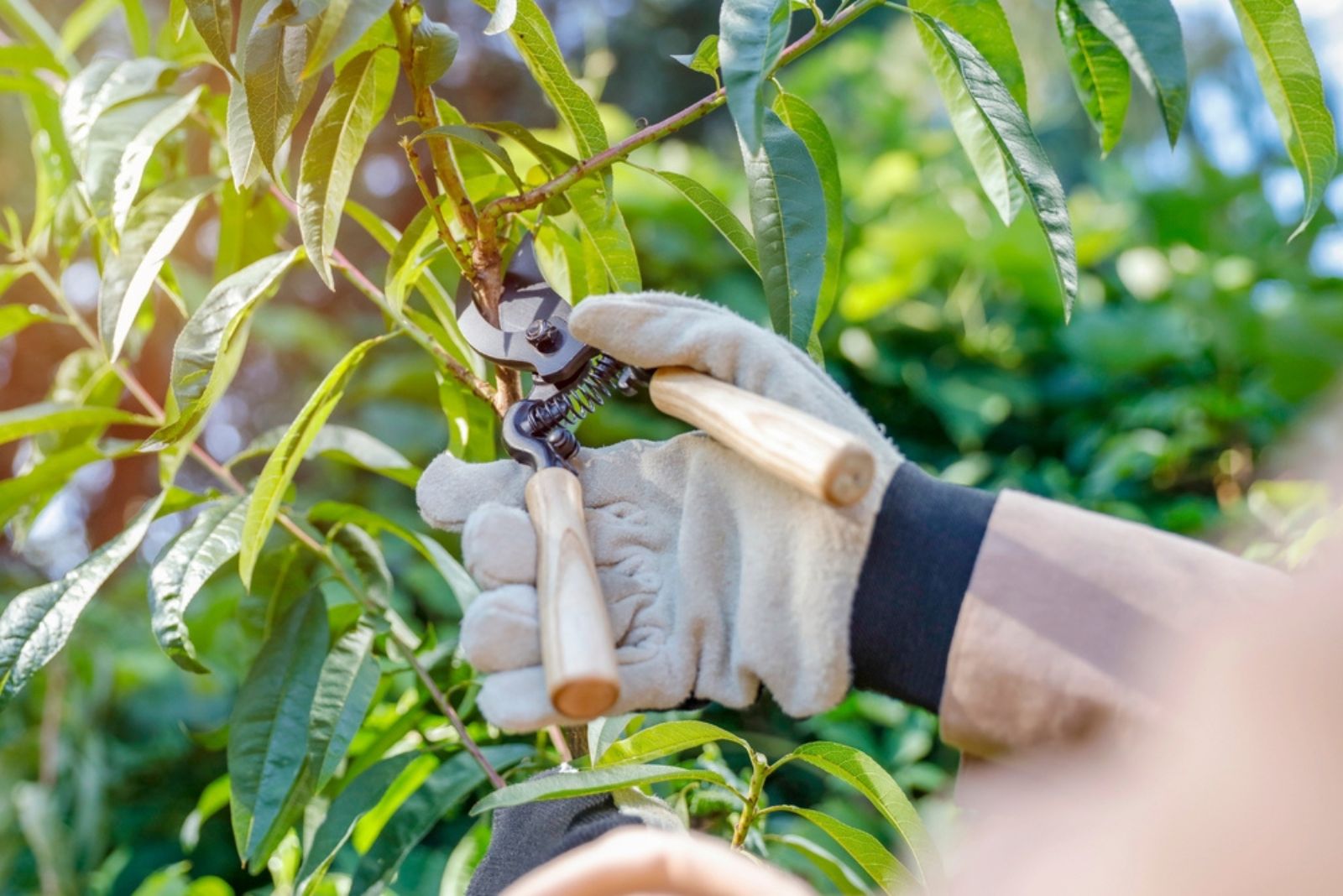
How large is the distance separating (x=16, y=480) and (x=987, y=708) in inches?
35.6

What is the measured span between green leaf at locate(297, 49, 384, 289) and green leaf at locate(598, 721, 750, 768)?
1.25 feet

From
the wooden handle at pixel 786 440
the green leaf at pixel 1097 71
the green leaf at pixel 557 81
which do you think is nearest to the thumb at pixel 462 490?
the wooden handle at pixel 786 440

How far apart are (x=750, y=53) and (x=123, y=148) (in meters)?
0.52

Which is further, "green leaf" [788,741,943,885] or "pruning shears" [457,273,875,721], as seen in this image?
"green leaf" [788,741,943,885]

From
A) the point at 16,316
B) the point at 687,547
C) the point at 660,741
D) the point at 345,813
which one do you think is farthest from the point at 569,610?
the point at 16,316

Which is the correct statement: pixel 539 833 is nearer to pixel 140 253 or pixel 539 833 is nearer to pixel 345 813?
pixel 345 813

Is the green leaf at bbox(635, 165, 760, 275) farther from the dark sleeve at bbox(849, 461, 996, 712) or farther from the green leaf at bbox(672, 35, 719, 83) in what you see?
the dark sleeve at bbox(849, 461, 996, 712)

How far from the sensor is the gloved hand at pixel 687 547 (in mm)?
565

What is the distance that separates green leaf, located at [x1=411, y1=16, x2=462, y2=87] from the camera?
27.7 inches

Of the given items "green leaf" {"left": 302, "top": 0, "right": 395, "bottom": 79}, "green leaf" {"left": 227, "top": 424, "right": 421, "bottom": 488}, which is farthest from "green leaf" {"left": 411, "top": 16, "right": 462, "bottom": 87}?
"green leaf" {"left": 227, "top": 424, "right": 421, "bottom": 488}

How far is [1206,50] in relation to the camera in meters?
8.68

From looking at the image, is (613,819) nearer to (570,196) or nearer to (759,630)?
(759,630)

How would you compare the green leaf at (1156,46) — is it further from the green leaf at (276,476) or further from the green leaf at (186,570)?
the green leaf at (186,570)

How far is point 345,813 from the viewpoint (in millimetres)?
896
